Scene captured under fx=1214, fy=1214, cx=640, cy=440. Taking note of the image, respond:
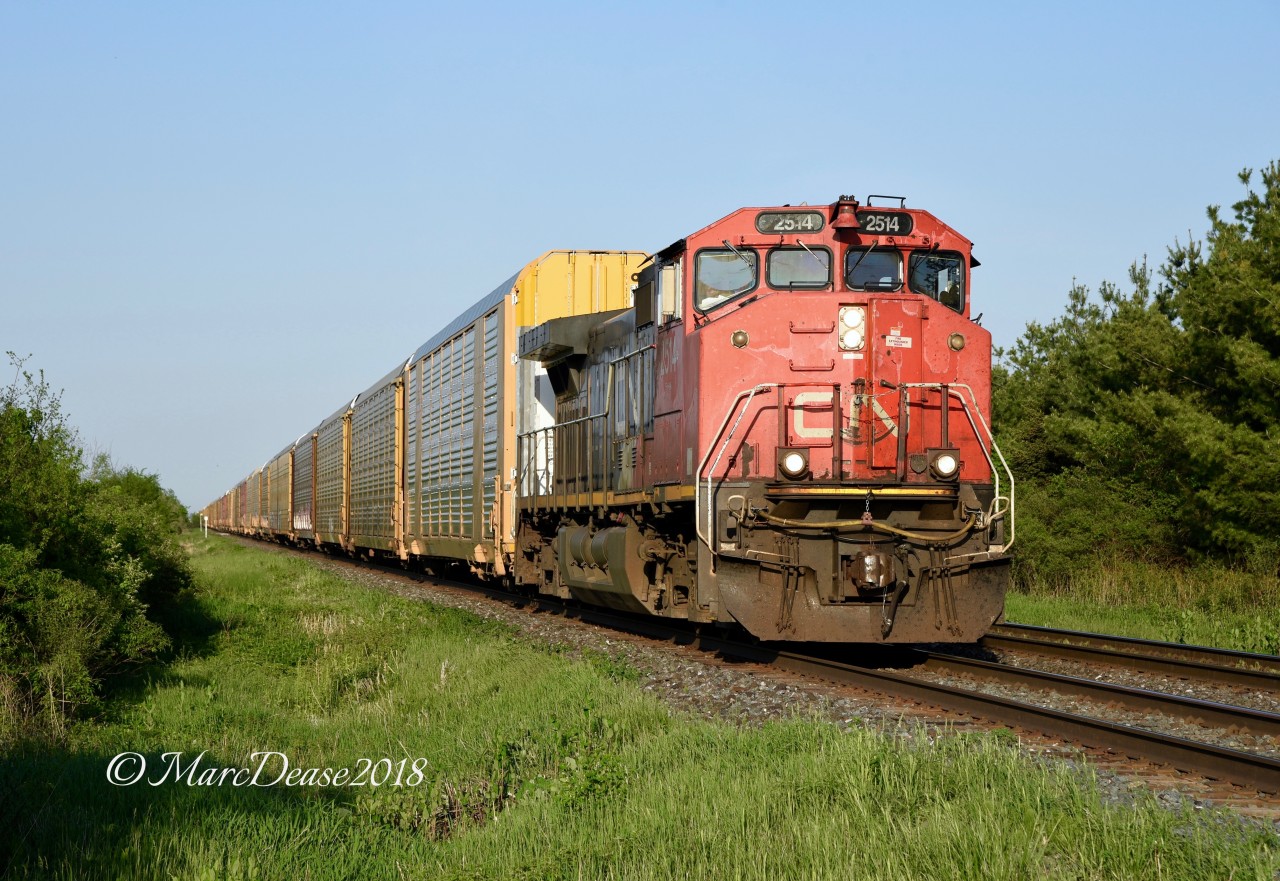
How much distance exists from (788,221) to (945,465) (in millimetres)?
2519

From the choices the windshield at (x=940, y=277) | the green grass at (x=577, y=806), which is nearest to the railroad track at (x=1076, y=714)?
the green grass at (x=577, y=806)

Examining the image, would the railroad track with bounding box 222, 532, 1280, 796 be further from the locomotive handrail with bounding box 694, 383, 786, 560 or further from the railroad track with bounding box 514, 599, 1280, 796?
the locomotive handrail with bounding box 694, 383, 786, 560

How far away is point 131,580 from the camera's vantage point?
12258 millimetres

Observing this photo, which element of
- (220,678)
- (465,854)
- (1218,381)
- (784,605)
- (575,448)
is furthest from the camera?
(1218,381)

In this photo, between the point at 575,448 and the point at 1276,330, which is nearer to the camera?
the point at 575,448

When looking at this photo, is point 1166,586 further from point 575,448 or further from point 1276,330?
point 575,448

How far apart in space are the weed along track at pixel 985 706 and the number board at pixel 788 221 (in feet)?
12.2

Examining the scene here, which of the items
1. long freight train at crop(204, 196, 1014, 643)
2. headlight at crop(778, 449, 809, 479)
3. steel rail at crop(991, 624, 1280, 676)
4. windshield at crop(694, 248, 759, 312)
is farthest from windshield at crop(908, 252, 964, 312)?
steel rail at crop(991, 624, 1280, 676)

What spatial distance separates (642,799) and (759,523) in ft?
14.0

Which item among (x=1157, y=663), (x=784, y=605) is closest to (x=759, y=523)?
(x=784, y=605)

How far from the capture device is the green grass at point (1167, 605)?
1254 centimetres

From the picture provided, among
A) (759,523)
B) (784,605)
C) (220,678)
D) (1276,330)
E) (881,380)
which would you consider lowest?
(220,678)

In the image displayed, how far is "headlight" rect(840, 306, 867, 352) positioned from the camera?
404 inches

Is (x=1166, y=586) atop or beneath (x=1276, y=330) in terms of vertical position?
beneath
